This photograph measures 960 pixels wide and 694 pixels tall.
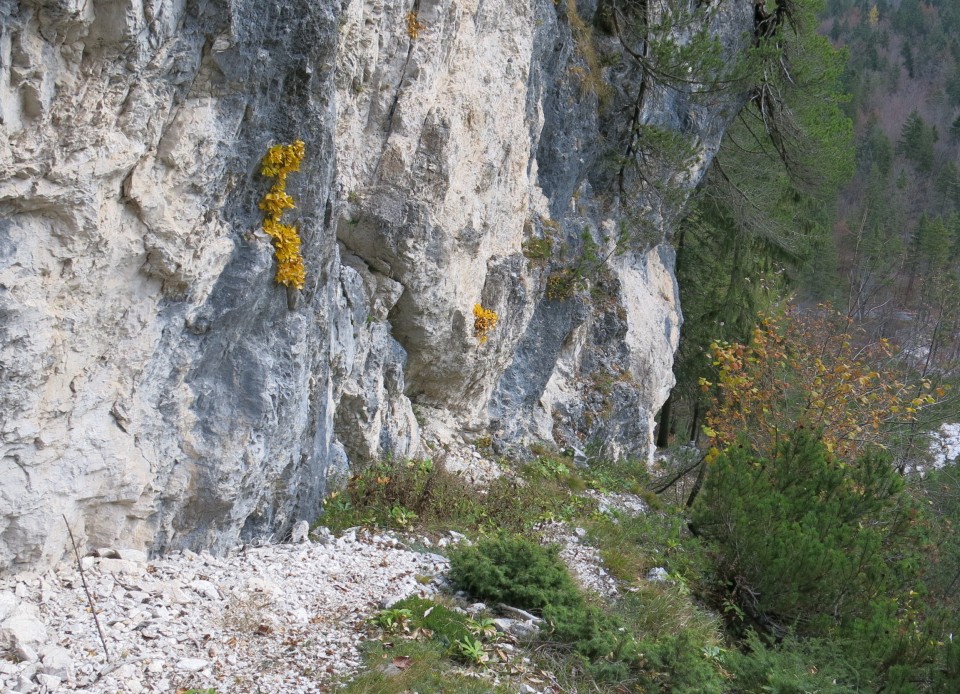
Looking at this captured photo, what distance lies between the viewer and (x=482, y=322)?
27.9 ft

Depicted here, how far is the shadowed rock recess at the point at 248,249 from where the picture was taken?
3566 mm

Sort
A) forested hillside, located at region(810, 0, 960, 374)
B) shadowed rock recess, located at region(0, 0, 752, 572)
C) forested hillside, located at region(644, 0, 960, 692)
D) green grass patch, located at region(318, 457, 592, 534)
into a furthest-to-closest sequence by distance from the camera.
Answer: forested hillside, located at region(810, 0, 960, 374) → green grass patch, located at region(318, 457, 592, 534) → forested hillside, located at region(644, 0, 960, 692) → shadowed rock recess, located at region(0, 0, 752, 572)

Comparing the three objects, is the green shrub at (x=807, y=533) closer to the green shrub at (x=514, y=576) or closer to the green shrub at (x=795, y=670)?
the green shrub at (x=795, y=670)

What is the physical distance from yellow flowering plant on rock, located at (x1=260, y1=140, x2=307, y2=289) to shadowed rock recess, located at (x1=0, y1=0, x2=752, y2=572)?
75 mm

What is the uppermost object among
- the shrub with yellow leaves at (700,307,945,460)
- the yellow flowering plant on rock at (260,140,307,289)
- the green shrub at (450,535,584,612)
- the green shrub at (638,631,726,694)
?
the yellow flowering plant on rock at (260,140,307,289)

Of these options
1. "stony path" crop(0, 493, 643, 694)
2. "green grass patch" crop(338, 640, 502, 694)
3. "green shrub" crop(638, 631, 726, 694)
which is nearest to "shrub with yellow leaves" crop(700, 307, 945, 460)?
"green shrub" crop(638, 631, 726, 694)

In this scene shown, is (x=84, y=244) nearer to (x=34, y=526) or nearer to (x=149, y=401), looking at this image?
(x=149, y=401)

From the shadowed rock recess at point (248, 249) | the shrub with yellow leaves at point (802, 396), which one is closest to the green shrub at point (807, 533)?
the shrub with yellow leaves at point (802, 396)

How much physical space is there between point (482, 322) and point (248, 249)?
397 cm

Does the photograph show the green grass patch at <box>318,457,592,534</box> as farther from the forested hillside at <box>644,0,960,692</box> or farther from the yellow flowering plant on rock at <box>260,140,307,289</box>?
the yellow flowering plant on rock at <box>260,140,307,289</box>

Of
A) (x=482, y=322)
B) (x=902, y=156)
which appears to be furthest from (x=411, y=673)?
(x=902, y=156)

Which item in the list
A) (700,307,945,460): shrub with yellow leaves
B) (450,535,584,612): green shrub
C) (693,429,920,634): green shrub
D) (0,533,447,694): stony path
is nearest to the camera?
(0,533,447,694): stony path

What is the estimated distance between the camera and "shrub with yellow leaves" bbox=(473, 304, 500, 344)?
27.7ft

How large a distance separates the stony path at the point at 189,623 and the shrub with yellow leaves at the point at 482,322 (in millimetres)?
3919
